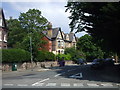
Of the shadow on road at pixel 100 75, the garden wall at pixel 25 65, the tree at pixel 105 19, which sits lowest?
the shadow on road at pixel 100 75

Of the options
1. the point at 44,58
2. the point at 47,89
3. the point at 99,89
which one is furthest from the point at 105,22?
the point at 44,58

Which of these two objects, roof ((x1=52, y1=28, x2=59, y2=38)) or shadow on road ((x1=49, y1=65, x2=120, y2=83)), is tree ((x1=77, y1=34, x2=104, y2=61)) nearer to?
roof ((x1=52, y1=28, x2=59, y2=38))

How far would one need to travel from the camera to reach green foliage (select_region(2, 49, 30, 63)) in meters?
29.4

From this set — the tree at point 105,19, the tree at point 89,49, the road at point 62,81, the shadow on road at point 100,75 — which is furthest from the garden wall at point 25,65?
the tree at point 89,49

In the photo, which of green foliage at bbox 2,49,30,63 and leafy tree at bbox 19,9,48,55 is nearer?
green foliage at bbox 2,49,30,63

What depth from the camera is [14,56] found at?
31109mm

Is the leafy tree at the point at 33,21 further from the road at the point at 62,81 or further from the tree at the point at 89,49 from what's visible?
the road at the point at 62,81

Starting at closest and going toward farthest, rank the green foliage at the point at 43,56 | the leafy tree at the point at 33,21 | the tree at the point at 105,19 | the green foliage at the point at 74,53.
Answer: the tree at the point at 105,19 → the green foliage at the point at 43,56 → the leafy tree at the point at 33,21 → the green foliage at the point at 74,53

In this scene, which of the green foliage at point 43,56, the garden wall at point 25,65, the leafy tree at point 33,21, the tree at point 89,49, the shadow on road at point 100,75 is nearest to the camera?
the shadow on road at point 100,75

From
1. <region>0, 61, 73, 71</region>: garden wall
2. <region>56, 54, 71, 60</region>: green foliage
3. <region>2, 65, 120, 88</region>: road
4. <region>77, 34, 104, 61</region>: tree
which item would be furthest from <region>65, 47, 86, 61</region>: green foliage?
<region>2, 65, 120, 88</region>: road

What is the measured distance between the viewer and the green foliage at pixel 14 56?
2944 cm

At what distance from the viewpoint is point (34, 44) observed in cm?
3509

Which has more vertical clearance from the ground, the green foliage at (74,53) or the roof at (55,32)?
the roof at (55,32)

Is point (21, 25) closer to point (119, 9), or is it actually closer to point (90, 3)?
point (90, 3)
